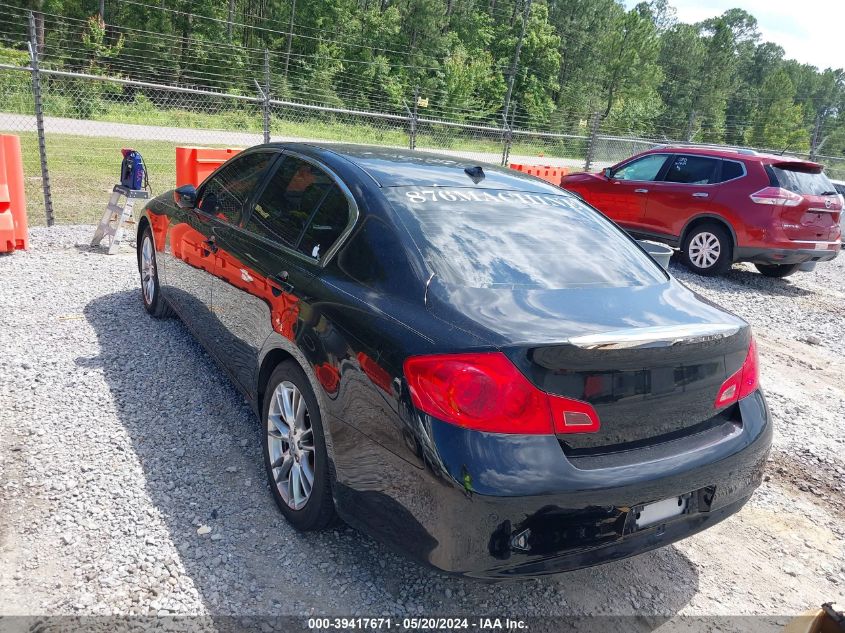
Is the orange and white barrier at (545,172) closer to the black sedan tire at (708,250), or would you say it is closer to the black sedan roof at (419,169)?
the black sedan tire at (708,250)

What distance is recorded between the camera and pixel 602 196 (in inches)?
409

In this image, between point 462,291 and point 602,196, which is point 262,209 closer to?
point 462,291

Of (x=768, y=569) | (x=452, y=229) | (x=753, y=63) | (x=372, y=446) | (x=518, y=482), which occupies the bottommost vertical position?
(x=768, y=569)

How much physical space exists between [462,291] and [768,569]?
201 cm

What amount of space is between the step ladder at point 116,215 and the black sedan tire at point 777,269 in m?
8.61

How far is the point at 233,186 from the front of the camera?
162 inches

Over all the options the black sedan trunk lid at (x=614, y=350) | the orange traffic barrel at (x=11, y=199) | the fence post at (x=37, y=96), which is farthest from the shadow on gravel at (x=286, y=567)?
the fence post at (x=37, y=96)

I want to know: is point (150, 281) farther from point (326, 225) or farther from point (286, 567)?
point (286, 567)

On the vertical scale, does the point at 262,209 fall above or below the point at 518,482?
above

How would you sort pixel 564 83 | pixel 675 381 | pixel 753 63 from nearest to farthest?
pixel 675 381 < pixel 564 83 < pixel 753 63

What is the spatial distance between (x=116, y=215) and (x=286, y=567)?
244 inches

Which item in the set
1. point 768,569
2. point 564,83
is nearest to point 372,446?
A: point 768,569

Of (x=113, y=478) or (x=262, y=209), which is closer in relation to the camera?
(x=113, y=478)

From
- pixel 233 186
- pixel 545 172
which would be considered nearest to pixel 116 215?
pixel 233 186
